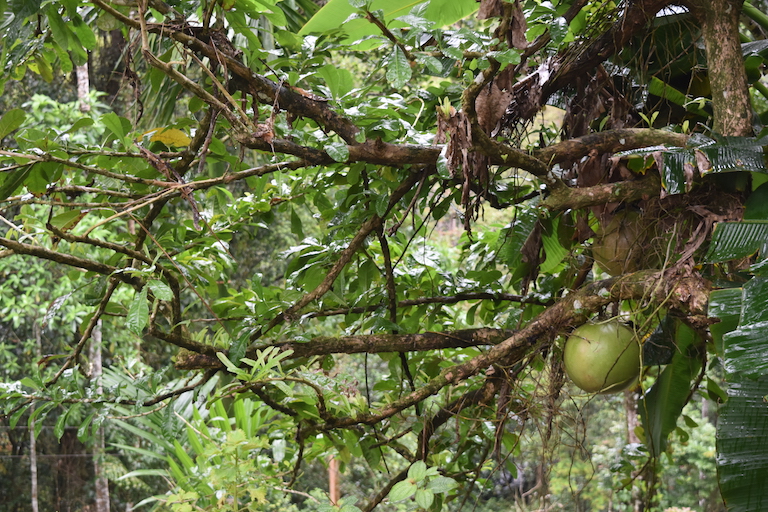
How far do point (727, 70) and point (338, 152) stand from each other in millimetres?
492

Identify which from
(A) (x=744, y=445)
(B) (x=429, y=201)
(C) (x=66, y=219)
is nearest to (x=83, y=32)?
(C) (x=66, y=219)

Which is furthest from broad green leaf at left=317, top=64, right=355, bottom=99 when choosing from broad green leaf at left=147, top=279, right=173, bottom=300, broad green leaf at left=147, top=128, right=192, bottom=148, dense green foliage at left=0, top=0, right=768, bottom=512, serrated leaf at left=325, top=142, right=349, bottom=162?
broad green leaf at left=147, top=279, right=173, bottom=300

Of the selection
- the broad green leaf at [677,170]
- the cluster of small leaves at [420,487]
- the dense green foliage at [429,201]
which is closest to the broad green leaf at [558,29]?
the dense green foliage at [429,201]

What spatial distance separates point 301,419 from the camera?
1007 millimetres

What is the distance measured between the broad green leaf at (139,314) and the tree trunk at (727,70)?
2.37ft

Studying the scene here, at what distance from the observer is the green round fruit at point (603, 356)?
0.80 m

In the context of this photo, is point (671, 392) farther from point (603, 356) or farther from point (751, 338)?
point (751, 338)

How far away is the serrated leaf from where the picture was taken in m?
0.73

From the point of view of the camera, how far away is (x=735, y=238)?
0.64m

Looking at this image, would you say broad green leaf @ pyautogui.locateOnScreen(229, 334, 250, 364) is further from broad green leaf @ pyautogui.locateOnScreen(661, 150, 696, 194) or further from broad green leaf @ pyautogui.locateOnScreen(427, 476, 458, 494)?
broad green leaf @ pyautogui.locateOnScreen(661, 150, 696, 194)

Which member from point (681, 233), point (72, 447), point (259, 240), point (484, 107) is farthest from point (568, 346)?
point (72, 447)

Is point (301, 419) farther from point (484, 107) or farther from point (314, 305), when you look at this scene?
point (484, 107)

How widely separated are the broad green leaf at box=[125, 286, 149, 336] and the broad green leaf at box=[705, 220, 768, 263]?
61cm

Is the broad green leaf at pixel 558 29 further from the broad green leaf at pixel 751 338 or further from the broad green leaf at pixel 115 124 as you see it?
the broad green leaf at pixel 115 124
